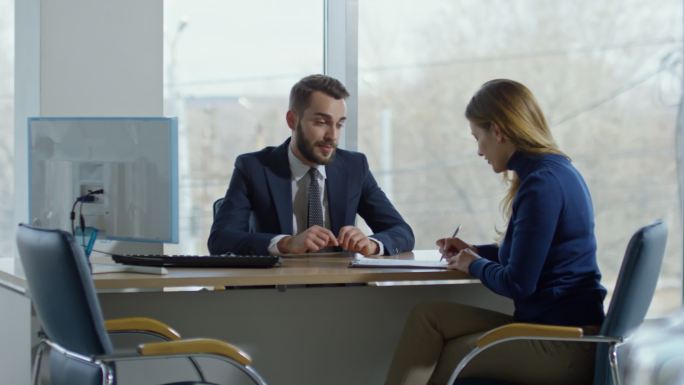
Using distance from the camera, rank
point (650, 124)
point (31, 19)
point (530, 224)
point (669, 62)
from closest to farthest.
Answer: point (530, 224), point (31, 19), point (669, 62), point (650, 124)

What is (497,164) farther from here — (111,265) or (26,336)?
(26,336)

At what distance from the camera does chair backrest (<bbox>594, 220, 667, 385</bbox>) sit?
250 cm

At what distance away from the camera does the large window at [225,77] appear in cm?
708

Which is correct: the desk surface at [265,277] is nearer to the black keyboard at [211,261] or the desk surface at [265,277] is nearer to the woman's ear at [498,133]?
the black keyboard at [211,261]

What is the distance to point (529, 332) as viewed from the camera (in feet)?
8.47

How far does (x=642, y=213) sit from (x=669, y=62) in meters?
1.74

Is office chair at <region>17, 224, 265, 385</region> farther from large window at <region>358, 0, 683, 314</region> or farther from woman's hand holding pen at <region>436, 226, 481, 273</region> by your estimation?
large window at <region>358, 0, 683, 314</region>

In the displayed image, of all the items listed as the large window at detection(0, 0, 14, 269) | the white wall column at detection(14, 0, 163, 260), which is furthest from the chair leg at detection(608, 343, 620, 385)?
the large window at detection(0, 0, 14, 269)

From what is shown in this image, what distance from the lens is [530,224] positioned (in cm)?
274

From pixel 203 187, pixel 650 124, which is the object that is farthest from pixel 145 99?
pixel 650 124

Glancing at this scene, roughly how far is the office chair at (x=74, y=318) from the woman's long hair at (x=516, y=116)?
3.50 ft

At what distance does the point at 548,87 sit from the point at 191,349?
7.20m

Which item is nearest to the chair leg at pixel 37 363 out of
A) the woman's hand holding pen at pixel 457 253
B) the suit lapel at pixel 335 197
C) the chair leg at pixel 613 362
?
the woman's hand holding pen at pixel 457 253

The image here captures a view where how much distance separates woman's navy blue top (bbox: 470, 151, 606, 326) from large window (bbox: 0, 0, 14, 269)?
111 inches
